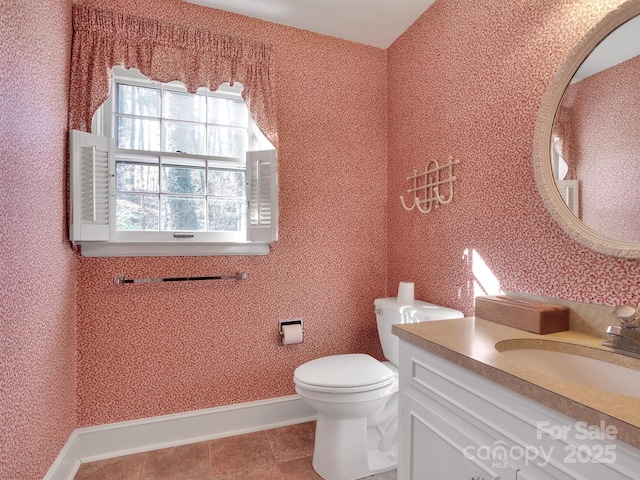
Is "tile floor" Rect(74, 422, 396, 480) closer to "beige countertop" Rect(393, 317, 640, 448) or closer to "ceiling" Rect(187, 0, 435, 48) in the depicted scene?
"beige countertop" Rect(393, 317, 640, 448)

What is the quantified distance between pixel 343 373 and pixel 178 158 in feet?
5.17

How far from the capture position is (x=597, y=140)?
1.12 meters

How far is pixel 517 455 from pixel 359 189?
181cm

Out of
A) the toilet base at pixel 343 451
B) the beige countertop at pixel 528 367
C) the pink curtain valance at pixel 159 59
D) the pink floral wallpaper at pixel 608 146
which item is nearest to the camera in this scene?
the beige countertop at pixel 528 367

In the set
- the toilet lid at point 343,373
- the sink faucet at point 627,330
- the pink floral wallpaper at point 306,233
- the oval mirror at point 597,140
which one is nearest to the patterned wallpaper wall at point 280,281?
the pink floral wallpaper at point 306,233

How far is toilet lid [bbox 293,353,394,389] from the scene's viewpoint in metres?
1.52

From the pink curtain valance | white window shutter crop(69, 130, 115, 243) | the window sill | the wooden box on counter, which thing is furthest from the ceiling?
the wooden box on counter

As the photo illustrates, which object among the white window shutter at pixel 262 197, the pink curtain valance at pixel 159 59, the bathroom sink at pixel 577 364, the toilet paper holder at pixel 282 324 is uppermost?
the pink curtain valance at pixel 159 59

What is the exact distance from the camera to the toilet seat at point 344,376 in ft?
4.93

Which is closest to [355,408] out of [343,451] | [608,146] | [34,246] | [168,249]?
[343,451]

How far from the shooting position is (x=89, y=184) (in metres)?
1.70

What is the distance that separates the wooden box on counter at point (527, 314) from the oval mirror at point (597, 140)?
10.2 inches

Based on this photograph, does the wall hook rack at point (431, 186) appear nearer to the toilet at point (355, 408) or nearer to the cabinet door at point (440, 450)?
the toilet at point (355, 408)

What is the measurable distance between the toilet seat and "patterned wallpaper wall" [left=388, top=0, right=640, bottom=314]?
55 centimetres
